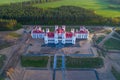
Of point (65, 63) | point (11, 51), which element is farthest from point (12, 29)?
point (65, 63)

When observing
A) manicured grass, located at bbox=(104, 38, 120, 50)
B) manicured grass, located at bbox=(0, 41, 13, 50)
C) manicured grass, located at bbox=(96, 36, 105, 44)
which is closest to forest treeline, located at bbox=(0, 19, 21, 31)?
manicured grass, located at bbox=(0, 41, 13, 50)

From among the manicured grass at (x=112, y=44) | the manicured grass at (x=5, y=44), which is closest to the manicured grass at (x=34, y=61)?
the manicured grass at (x=5, y=44)

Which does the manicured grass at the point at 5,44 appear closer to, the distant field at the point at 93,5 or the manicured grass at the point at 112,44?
the manicured grass at the point at 112,44

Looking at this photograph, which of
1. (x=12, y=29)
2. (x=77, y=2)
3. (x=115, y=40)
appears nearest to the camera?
(x=115, y=40)

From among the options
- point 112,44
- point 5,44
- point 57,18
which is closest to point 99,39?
point 112,44

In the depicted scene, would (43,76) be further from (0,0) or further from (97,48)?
(0,0)

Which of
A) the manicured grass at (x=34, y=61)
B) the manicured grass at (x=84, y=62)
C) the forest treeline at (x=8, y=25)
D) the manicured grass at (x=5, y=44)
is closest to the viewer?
the manicured grass at (x=84, y=62)
